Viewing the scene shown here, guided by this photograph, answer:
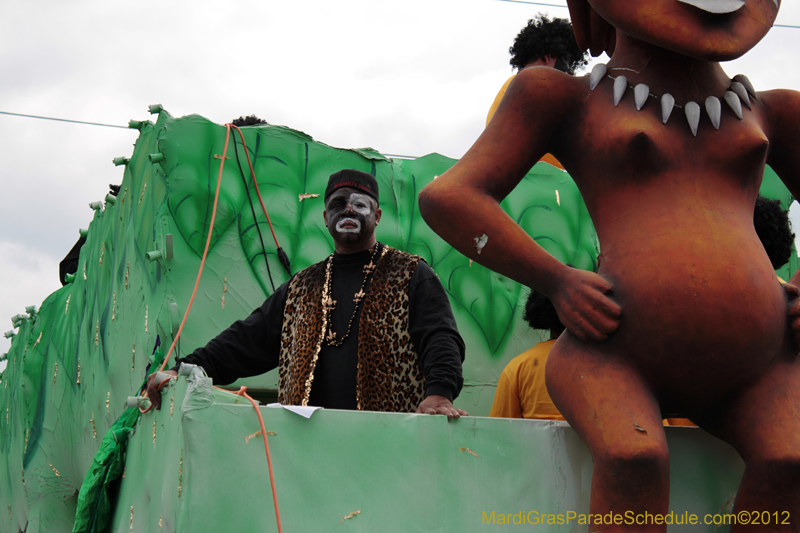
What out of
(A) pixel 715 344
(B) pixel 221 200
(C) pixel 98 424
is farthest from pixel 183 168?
(A) pixel 715 344

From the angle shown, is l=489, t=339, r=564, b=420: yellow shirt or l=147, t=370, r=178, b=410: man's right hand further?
l=489, t=339, r=564, b=420: yellow shirt

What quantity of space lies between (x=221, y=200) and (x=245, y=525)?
2501 mm

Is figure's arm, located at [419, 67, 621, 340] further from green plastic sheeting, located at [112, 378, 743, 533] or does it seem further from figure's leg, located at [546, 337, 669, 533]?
green plastic sheeting, located at [112, 378, 743, 533]

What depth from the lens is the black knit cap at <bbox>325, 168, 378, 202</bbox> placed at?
3096mm

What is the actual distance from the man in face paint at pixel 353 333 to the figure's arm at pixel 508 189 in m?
0.64

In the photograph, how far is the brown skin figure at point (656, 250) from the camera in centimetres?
180

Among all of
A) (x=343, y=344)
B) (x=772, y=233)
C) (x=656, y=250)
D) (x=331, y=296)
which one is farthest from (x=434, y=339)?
(x=772, y=233)

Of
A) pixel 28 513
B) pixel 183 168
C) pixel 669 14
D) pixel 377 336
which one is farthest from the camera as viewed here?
pixel 28 513

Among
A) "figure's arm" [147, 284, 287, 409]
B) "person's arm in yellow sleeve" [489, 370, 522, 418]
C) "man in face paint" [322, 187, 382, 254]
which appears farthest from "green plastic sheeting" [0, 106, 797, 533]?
"person's arm in yellow sleeve" [489, 370, 522, 418]

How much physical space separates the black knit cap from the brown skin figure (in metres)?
1.05

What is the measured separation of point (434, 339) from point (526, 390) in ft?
1.46

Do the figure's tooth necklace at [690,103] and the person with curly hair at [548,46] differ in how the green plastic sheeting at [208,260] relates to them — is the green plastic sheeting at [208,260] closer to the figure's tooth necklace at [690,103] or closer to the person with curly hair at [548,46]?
the person with curly hair at [548,46]

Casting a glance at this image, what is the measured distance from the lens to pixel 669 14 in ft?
6.34

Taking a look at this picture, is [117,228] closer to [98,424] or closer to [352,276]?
[98,424]
